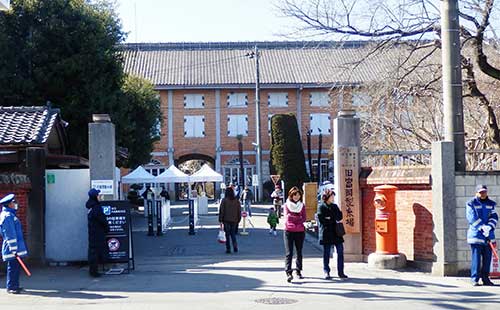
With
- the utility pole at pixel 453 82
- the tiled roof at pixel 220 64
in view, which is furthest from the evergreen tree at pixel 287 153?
the utility pole at pixel 453 82

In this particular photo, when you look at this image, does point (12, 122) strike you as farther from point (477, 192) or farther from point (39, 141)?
point (477, 192)

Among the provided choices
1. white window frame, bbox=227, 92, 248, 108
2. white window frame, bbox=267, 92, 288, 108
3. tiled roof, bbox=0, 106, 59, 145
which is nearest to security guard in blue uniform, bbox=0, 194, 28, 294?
tiled roof, bbox=0, 106, 59, 145

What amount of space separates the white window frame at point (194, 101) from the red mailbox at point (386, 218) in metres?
44.3

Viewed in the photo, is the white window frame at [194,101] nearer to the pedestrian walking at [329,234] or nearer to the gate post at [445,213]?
the gate post at [445,213]

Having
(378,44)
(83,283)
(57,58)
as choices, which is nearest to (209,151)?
(57,58)

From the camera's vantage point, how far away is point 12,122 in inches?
703

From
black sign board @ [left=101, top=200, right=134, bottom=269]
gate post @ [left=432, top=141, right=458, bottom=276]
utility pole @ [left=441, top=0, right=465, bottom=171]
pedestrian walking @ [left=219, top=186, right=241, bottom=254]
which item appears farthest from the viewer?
pedestrian walking @ [left=219, top=186, right=241, bottom=254]

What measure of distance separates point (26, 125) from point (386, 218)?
929 centimetres

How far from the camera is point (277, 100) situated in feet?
192

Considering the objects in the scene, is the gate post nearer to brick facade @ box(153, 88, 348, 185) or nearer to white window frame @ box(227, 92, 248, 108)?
brick facade @ box(153, 88, 348, 185)

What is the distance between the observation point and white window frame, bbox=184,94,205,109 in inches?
2307

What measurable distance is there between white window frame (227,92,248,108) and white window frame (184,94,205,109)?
7.42ft

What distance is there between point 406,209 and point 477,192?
7.64 feet

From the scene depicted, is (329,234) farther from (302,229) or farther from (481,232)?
(481,232)
